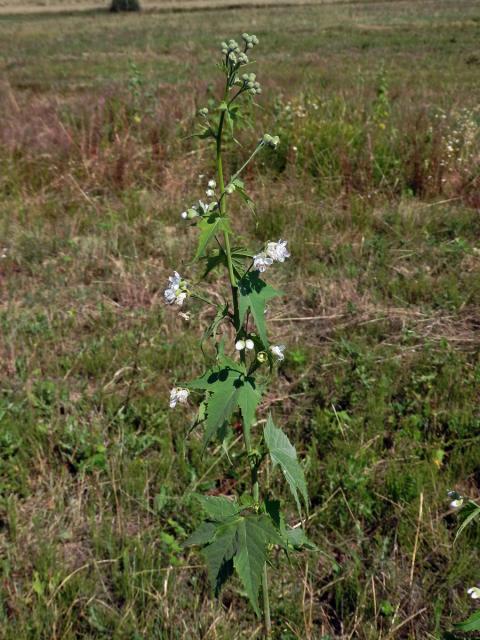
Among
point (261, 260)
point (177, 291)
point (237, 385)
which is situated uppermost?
point (261, 260)

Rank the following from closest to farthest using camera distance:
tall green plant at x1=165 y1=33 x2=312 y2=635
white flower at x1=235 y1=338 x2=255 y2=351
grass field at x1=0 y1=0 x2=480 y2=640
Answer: tall green plant at x1=165 y1=33 x2=312 y2=635 < white flower at x1=235 y1=338 x2=255 y2=351 < grass field at x1=0 y1=0 x2=480 y2=640

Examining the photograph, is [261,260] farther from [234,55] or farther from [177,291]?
[234,55]

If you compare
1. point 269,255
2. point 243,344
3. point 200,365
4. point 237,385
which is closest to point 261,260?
point 269,255

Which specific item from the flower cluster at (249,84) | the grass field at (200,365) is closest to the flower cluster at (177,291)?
the flower cluster at (249,84)

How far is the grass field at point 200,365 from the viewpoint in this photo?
255 centimetres

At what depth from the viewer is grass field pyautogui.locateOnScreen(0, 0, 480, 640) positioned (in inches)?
100

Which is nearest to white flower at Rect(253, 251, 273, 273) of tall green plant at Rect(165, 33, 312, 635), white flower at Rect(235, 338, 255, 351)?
tall green plant at Rect(165, 33, 312, 635)

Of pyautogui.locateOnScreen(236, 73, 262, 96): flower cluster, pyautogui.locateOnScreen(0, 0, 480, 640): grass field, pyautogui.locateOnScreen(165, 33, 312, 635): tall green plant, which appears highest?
pyautogui.locateOnScreen(236, 73, 262, 96): flower cluster

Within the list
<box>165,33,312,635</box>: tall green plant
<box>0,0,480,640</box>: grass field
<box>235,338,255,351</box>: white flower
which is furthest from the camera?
<box>0,0,480,640</box>: grass field

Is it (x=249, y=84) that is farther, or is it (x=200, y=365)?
(x=200, y=365)

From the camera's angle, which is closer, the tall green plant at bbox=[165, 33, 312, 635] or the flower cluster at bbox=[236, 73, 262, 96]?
the tall green plant at bbox=[165, 33, 312, 635]

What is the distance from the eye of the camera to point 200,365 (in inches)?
152

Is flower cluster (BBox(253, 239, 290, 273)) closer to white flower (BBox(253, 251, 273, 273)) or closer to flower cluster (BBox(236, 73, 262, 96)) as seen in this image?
white flower (BBox(253, 251, 273, 273))

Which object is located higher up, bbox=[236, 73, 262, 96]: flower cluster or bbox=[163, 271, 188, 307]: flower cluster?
bbox=[236, 73, 262, 96]: flower cluster
